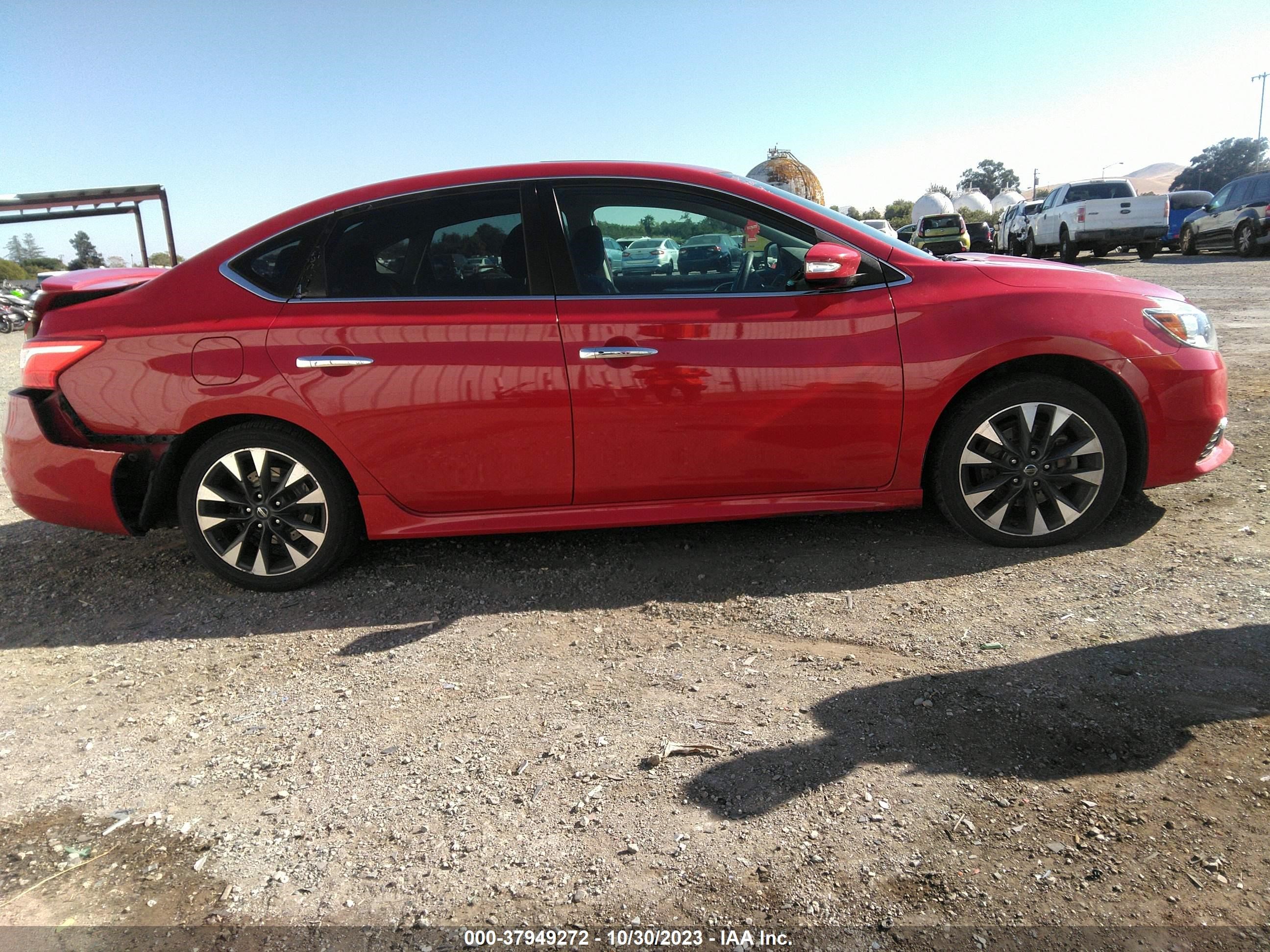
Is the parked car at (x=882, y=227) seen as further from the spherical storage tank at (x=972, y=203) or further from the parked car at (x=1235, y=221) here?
the spherical storage tank at (x=972, y=203)

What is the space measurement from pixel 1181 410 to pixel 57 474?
492cm

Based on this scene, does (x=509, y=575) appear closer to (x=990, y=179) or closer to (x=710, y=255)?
(x=710, y=255)

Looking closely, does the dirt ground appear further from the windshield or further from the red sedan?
the windshield

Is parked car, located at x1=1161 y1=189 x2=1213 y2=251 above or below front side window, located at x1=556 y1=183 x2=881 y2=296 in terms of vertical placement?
above

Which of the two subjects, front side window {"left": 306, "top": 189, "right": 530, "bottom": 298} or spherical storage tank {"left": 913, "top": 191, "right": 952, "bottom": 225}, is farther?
spherical storage tank {"left": 913, "top": 191, "right": 952, "bottom": 225}

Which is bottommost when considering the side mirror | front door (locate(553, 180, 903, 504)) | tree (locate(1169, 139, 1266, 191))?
front door (locate(553, 180, 903, 504))

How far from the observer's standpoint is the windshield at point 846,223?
3889 mm

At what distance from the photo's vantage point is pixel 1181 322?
3904 mm

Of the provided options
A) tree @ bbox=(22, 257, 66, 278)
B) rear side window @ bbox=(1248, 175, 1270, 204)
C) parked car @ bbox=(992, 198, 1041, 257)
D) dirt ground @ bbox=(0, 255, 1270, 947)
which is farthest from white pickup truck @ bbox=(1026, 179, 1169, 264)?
tree @ bbox=(22, 257, 66, 278)

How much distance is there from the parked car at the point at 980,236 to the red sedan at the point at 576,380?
26019 mm

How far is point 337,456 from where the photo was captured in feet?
12.5

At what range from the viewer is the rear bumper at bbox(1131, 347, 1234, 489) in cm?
383

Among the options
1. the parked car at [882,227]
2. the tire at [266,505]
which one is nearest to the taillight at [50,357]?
the tire at [266,505]

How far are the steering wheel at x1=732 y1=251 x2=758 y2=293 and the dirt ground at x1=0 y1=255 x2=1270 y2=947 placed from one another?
1214mm
